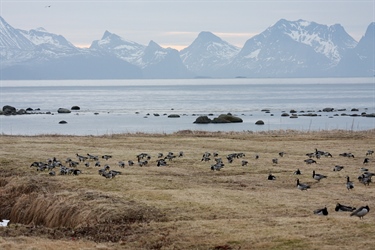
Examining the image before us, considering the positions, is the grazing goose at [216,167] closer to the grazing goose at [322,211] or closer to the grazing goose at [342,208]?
the grazing goose at [342,208]

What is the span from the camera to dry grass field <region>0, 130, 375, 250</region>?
88.4 feet

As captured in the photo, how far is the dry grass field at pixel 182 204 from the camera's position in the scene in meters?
26.9

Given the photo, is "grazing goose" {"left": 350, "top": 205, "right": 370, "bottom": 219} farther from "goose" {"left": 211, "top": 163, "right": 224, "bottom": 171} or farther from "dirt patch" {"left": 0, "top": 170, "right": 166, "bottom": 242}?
"goose" {"left": 211, "top": 163, "right": 224, "bottom": 171}

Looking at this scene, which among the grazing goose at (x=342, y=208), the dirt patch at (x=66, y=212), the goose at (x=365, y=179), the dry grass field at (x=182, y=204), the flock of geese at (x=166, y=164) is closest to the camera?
the dry grass field at (x=182, y=204)

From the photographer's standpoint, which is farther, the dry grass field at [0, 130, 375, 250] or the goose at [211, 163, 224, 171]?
the goose at [211, 163, 224, 171]

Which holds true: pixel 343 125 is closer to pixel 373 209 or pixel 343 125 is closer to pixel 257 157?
pixel 257 157

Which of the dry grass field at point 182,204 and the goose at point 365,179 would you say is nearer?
the dry grass field at point 182,204

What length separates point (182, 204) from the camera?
33.8 metres

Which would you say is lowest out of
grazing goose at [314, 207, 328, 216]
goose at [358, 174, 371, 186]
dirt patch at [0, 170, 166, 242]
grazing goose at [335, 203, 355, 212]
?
dirt patch at [0, 170, 166, 242]

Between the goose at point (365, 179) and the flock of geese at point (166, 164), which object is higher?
the goose at point (365, 179)

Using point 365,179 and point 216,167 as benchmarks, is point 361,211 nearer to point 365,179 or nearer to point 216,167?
point 365,179

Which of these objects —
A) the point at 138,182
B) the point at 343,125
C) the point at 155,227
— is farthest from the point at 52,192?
the point at 343,125

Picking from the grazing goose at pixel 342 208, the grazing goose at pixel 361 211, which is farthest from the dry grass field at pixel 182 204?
the grazing goose at pixel 361 211

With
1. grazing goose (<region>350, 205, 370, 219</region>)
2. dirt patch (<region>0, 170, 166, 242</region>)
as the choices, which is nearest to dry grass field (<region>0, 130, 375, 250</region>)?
dirt patch (<region>0, 170, 166, 242</region>)
